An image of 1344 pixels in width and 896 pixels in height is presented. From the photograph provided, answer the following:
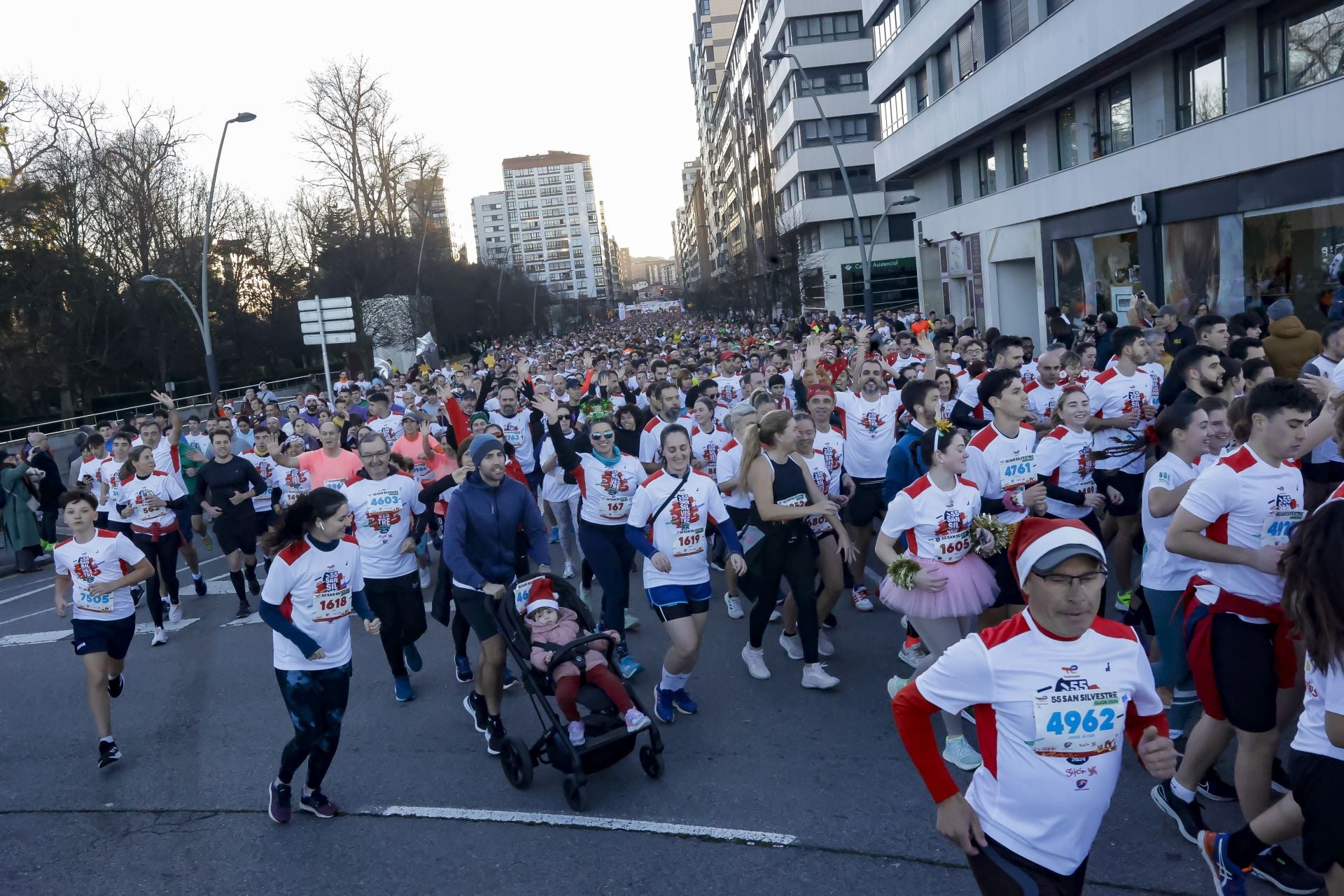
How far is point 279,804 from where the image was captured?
567cm

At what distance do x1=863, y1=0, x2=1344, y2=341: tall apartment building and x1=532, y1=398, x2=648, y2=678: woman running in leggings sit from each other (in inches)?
360

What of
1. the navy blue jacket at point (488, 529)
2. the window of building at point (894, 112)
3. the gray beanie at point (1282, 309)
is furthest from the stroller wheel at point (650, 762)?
the window of building at point (894, 112)

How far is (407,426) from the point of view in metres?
10.8

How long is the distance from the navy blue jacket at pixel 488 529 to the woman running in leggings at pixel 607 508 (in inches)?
44.4

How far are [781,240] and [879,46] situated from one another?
36.9ft

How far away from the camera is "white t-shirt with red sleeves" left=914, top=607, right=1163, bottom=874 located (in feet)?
9.48

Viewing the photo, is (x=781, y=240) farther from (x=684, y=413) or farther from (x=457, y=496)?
(x=457, y=496)

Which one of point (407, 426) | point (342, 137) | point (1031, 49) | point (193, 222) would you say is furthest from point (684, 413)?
point (342, 137)

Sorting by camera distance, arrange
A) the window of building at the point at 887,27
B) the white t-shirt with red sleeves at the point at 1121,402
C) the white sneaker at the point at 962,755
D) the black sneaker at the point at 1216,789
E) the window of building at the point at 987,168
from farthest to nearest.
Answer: the window of building at the point at 887,27 → the window of building at the point at 987,168 → the white t-shirt with red sleeves at the point at 1121,402 → the white sneaker at the point at 962,755 → the black sneaker at the point at 1216,789

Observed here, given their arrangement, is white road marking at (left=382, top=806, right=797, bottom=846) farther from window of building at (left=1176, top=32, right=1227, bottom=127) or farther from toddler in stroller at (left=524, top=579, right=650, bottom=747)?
window of building at (left=1176, top=32, right=1227, bottom=127)

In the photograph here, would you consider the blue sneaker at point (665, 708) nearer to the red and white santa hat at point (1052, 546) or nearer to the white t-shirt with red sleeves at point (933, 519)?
the white t-shirt with red sleeves at point (933, 519)

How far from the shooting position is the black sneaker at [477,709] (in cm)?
677

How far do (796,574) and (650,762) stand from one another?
5.45 feet

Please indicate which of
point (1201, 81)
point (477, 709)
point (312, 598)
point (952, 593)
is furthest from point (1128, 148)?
point (312, 598)
